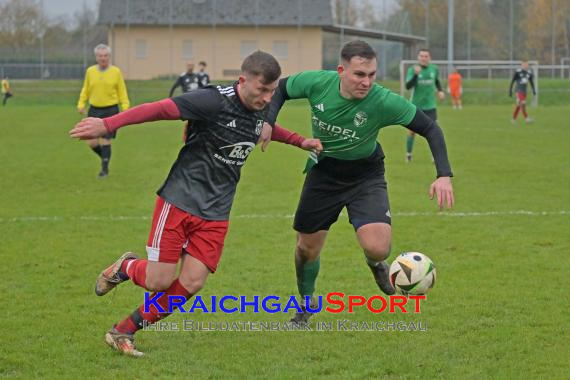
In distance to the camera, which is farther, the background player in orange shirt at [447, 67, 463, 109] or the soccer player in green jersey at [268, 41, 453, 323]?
the background player in orange shirt at [447, 67, 463, 109]

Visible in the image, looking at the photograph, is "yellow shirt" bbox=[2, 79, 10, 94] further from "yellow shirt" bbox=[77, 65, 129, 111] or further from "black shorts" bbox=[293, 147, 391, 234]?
"black shorts" bbox=[293, 147, 391, 234]

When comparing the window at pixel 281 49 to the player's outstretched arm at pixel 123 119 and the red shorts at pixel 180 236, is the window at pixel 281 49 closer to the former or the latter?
the red shorts at pixel 180 236

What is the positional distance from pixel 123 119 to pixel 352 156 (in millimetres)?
1791

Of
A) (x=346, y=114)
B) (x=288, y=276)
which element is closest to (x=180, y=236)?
(x=346, y=114)

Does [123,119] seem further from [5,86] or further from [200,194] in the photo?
[5,86]

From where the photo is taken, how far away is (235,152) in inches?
215

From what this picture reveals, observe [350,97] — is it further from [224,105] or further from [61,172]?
[61,172]

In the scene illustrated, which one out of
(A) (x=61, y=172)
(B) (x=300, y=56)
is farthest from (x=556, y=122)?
(B) (x=300, y=56)

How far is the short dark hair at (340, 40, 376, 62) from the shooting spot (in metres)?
5.69

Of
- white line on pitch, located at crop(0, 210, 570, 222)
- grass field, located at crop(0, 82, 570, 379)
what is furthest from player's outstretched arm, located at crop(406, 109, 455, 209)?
white line on pitch, located at crop(0, 210, 570, 222)

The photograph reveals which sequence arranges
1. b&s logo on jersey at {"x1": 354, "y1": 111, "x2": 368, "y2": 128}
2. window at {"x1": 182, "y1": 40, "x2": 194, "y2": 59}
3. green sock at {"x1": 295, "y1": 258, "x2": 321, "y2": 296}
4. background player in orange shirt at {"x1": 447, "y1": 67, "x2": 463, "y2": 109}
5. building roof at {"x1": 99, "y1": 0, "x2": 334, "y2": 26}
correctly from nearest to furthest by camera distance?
b&s logo on jersey at {"x1": 354, "y1": 111, "x2": 368, "y2": 128} < green sock at {"x1": 295, "y1": 258, "x2": 321, "y2": 296} < background player in orange shirt at {"x1": 447, "y1": 67, "x2": 463, "y2": 109} < window at {"x1": 182, "y1": 40, "x2": 194, "y2": 59} < building roof at {"x1": 99, "y1": 0, "x2": 334, "y2": 26}

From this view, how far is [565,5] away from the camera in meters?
46.7

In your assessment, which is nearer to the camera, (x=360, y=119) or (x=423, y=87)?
(x=360, y=119)

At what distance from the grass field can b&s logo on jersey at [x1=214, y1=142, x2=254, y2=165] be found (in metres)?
1.18
